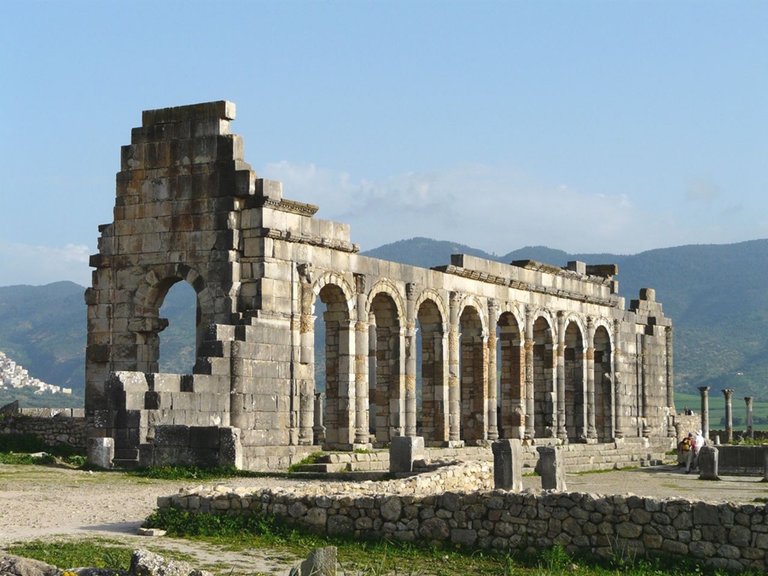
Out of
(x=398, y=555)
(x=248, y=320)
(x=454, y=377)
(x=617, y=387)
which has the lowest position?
(x=398, y=555)

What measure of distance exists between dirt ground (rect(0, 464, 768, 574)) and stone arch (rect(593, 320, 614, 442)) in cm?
1857

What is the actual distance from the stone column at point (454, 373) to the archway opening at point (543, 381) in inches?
275

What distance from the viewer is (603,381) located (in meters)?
52.1

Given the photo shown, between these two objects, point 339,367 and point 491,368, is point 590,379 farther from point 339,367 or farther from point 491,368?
point 339,367

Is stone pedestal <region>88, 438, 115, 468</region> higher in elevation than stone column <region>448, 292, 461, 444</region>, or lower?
lower

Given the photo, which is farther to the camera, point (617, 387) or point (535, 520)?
point (617, 387)

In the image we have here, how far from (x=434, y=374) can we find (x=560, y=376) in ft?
28.7

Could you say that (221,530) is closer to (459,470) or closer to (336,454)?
(459,470)

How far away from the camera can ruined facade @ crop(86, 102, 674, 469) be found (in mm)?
29078

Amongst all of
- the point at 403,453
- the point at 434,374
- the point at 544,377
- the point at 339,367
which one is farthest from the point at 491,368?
the point at 403,453

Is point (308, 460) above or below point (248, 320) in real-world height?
below

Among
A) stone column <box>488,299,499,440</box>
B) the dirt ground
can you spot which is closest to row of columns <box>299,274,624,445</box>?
stone column <box>488,299,499,440</box>

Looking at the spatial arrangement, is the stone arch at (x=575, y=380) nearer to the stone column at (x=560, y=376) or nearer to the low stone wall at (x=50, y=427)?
the stone column at (x=560, y=376)

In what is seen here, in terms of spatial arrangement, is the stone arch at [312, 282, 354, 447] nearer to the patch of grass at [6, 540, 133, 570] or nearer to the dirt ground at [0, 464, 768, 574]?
the dirt ground at [0, 464, 768, 574]
